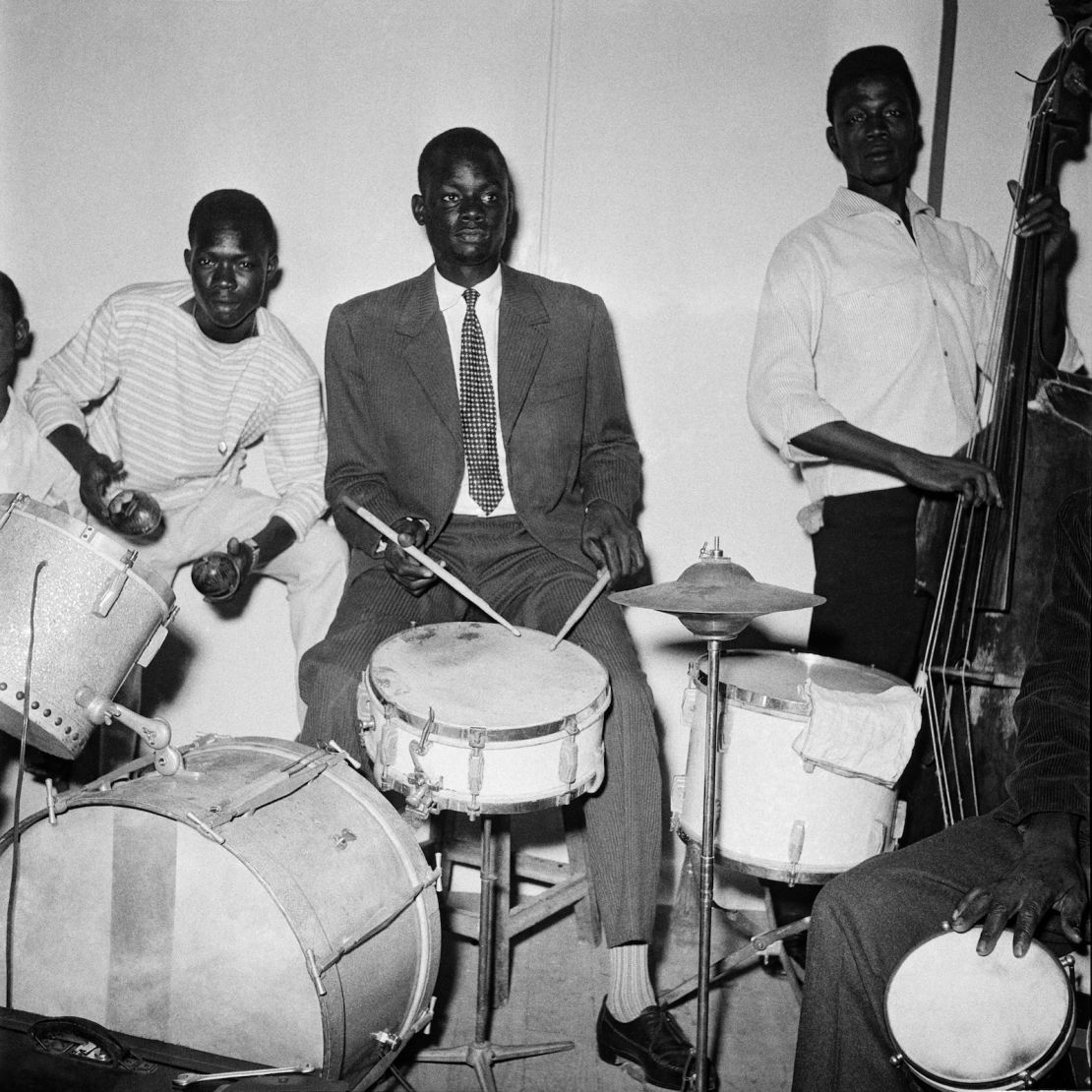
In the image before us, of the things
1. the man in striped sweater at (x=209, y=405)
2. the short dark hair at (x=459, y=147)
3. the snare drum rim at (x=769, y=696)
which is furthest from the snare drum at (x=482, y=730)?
the short dark hair at (x=459, y=147)

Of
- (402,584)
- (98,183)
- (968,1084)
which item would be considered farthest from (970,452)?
(98,183)

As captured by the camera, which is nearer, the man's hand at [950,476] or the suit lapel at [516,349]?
the man's hand at [950,476]

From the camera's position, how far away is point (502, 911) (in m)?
3.44

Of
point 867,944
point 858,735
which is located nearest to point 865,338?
point 858,735

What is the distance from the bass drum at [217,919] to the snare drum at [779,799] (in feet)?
2.44

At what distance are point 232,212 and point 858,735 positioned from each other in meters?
2.44

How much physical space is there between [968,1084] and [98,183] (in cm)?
342

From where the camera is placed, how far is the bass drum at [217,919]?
234 centimetres

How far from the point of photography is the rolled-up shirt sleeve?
3.49m

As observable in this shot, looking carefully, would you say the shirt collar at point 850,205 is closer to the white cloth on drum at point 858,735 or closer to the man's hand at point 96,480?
the white cloth on drum at point 858,735

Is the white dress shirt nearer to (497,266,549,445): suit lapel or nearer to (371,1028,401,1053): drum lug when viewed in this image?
(497,266,549,445): suit lapel

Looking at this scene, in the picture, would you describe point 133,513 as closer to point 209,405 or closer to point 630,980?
point 209,405

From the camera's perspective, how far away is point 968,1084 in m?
2.12

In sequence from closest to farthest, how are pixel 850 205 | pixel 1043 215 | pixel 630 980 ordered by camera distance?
1. pixel 630 980
2. pixel 1043 215
3. pixel 850 205
